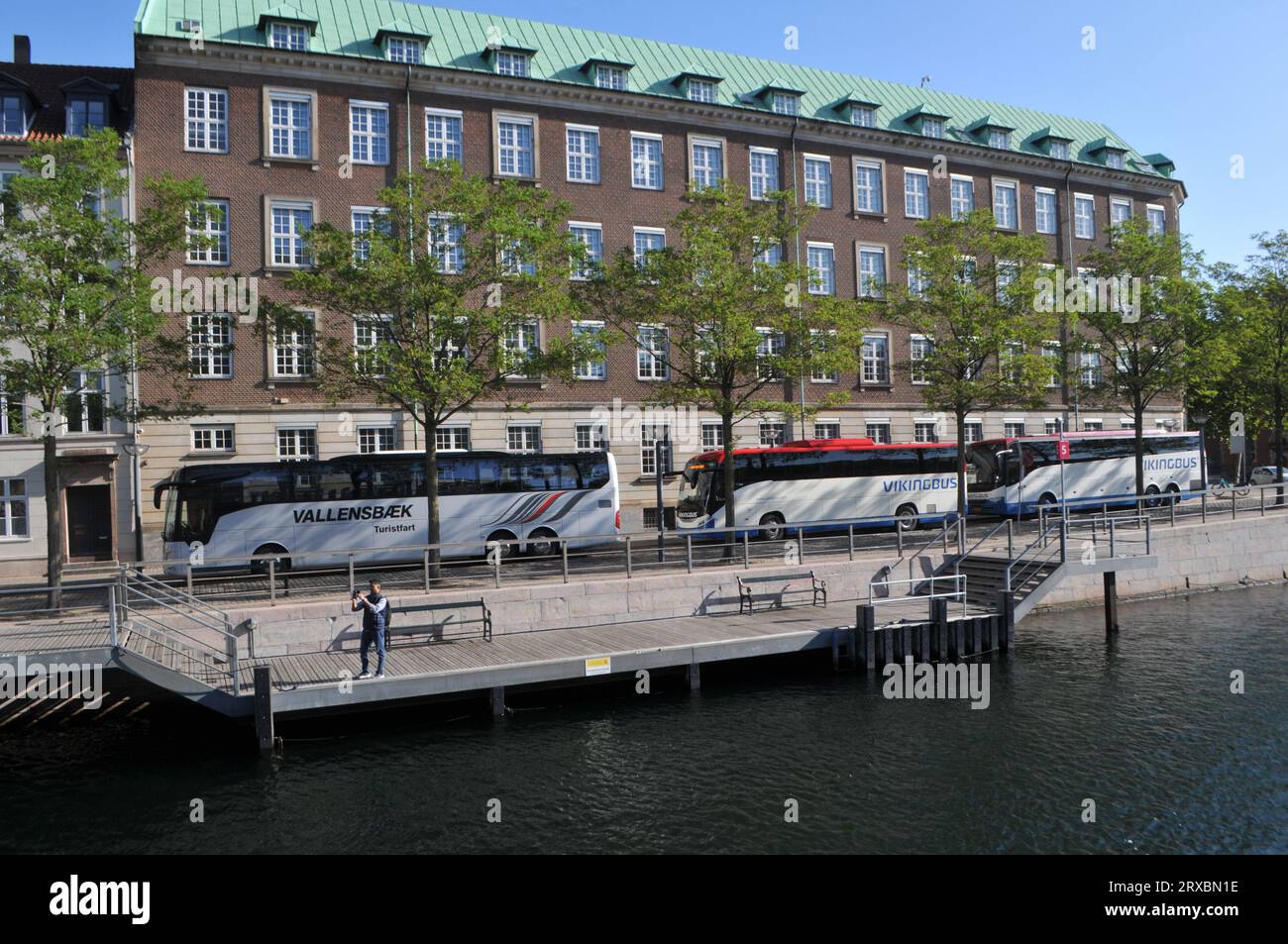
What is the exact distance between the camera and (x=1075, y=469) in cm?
3722

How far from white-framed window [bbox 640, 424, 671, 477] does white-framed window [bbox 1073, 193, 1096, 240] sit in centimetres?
2614

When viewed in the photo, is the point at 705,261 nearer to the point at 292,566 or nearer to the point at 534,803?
the point at 292,566

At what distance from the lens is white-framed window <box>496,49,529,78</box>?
3788 cm

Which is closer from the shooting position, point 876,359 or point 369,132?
point 369,132

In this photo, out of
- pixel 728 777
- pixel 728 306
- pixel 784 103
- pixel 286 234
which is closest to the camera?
pixel 728 777

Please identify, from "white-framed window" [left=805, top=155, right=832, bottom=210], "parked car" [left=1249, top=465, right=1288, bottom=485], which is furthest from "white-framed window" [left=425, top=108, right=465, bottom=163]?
"parked car" [left=1249, top=465, right=1288, bottom=485]

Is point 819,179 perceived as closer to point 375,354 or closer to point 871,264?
point 871,264

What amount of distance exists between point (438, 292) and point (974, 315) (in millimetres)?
17889

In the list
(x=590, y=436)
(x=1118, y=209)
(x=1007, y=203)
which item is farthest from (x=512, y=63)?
(x=1118, y=209)

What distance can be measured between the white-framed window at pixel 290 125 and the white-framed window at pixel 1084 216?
3751 centimetres

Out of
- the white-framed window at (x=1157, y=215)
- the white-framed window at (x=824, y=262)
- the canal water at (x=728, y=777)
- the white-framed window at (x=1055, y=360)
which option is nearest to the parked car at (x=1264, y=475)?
the white-framed window at (x=1157, y=215)

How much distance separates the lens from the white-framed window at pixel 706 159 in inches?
1585

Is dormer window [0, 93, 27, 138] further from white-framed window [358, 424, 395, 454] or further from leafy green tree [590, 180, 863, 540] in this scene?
leafy green tree [590, 180, 863, 540]
